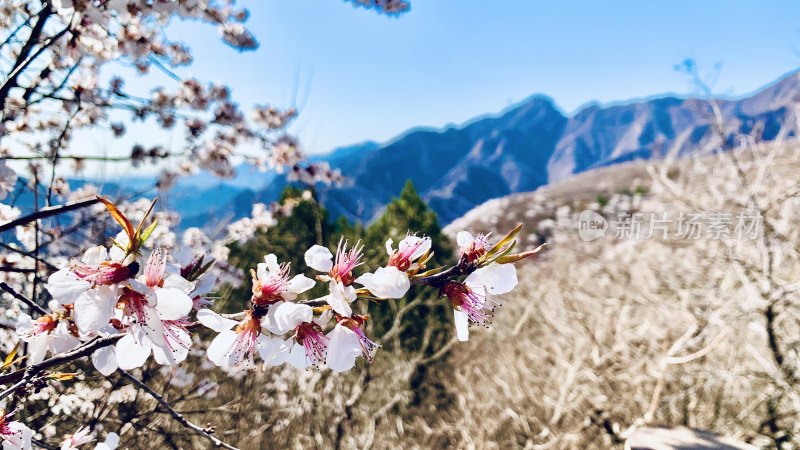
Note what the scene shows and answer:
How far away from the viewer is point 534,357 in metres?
5.34

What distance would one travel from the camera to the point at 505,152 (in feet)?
518

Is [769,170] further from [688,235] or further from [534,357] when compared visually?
[534,357]

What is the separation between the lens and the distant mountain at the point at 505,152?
130750 mm

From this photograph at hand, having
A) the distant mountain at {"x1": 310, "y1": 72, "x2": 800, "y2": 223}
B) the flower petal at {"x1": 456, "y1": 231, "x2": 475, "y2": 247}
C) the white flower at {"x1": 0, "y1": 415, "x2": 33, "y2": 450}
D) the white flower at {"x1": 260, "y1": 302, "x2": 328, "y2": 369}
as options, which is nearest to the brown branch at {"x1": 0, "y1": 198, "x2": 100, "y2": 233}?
the white flower at {"x1": 0, "y1": 415, "x2": 33, "y2": 450}

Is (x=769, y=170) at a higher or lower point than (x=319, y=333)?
higher

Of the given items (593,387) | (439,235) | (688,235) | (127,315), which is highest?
(439,235)

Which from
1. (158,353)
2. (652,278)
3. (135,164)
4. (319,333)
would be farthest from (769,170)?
(135,164)

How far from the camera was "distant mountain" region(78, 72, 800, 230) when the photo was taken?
130750 millimetres

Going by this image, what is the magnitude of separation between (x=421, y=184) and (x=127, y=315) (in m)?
146

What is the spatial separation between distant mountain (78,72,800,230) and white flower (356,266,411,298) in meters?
109

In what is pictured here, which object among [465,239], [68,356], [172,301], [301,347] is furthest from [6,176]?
[465,239]

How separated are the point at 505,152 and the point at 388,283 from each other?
163 meters

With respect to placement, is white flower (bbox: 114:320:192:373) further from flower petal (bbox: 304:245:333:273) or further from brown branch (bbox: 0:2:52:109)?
brown branch (bbox: 0:2:52:109)

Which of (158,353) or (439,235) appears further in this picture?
(439,235)
